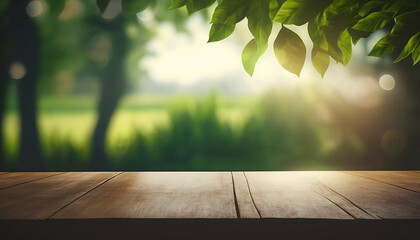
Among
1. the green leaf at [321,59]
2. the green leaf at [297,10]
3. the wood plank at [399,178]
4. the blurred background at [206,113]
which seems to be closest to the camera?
the green leaf at [297,10]

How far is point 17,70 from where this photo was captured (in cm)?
193

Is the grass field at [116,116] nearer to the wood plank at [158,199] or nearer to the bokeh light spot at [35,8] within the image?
the bokeh light spot at [35,8]

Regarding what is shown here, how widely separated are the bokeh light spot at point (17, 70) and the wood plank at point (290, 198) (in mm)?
1564

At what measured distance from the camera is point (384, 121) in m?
1.85

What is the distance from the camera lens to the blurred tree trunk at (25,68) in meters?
1.88

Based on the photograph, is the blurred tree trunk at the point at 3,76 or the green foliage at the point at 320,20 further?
the blurred tree trunk at the point at 3,76

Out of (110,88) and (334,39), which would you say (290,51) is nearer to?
(334,39)

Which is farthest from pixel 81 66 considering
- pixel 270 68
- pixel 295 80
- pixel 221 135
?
pixel 295 80

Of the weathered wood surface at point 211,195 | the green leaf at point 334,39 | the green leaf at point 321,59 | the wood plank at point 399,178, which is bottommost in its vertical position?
the wood plank at point 399,178

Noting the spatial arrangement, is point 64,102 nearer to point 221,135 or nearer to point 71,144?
point 71,144

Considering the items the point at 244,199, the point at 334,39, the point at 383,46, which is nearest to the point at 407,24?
the point at 383,46

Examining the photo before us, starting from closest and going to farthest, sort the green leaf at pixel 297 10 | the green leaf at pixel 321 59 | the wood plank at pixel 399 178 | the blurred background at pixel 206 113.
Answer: the green leaf at pixel 297 10 < the green leaf at pixel 321 59 < the wood plank at pixel 399 178 < the blurred background at pixel 206 113

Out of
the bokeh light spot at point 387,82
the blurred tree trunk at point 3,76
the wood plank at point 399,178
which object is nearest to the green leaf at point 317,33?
the wood plank at point 399,178

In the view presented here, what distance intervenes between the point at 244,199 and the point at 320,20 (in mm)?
473
